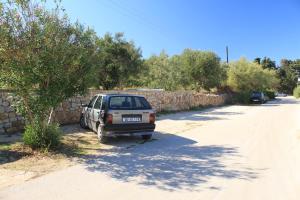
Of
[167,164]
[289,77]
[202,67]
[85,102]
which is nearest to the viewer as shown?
[167,164]

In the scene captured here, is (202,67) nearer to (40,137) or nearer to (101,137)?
(101,137)

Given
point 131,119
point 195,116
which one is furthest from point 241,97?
point 131,119

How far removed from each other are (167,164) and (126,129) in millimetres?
3041

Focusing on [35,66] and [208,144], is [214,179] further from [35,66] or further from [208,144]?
[35,66]

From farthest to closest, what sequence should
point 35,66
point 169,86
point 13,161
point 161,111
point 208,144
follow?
point 169,86
point 161,111
point 208,144
point 35,66
point 13,161

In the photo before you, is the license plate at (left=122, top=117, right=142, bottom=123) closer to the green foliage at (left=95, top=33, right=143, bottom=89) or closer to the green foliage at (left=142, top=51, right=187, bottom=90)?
the green foliage at (left=95, top=33, right=143, bottom=89)

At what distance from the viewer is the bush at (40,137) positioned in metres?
9.57

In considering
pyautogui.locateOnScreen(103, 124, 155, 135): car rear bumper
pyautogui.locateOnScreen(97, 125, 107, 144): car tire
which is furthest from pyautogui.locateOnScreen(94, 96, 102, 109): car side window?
pyautogui.locateOnScreen(103, 124, 155, 135): car rear bumper

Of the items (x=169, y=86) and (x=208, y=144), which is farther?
(x=169, y=86)

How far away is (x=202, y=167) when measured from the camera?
7891mm

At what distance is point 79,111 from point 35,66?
761 centimetres

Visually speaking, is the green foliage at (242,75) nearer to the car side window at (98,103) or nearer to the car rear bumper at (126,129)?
the car side window at (98,103)

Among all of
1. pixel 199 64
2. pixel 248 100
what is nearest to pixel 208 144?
pixel 199 64

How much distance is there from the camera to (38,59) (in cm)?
904
